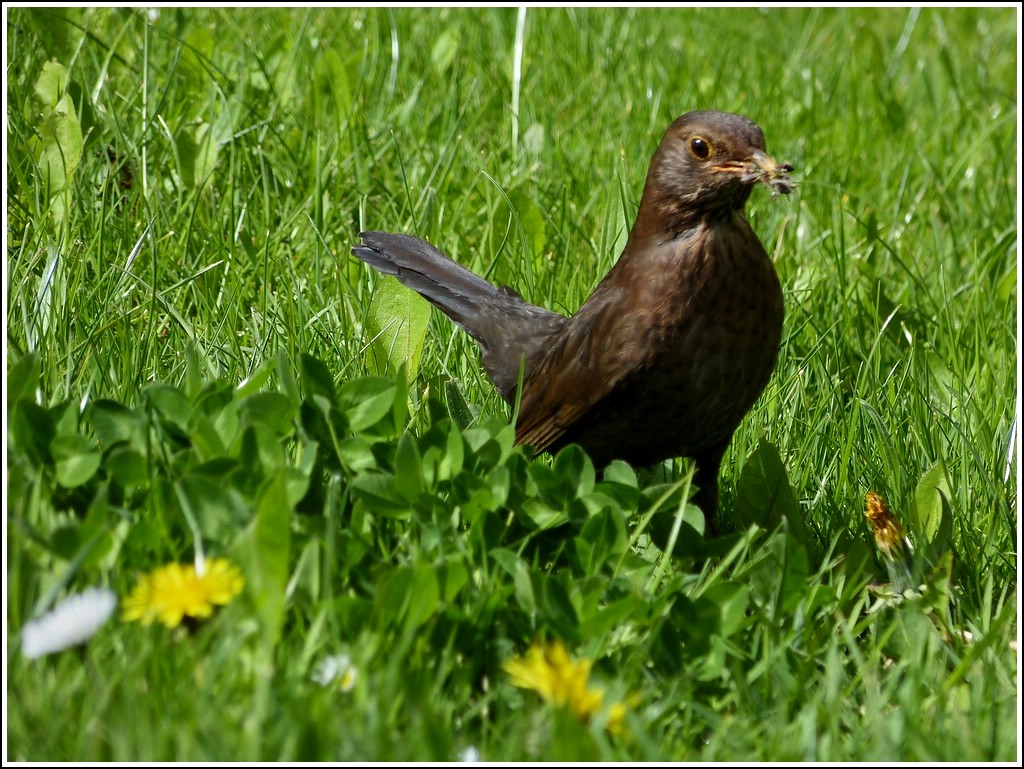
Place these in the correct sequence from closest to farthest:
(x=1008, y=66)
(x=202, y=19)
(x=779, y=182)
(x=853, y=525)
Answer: (x=779, y=182), (x=853, y=525), (x=202, y=19), (x=1008, y=66)

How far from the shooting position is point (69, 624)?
215 centimetres

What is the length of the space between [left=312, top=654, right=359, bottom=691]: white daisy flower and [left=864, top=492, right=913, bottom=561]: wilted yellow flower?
4.98 ft

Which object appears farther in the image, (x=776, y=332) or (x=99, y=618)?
(x=776, y=332)

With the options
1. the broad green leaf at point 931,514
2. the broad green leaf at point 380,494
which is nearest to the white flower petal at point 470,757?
the broad green leaf at point 380,494

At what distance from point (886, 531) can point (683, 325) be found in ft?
2.33

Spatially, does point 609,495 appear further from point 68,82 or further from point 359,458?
point 68,82

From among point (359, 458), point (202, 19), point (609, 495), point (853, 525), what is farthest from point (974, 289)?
point (202, 19)

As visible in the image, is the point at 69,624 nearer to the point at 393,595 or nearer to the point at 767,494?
the point at 393,595

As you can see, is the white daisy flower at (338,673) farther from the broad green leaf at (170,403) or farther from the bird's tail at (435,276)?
the bird's tail at (435,276)

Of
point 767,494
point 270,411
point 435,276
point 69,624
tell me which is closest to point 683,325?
point 767,494

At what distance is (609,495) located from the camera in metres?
2.79

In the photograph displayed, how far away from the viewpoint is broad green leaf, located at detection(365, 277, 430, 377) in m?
3.69

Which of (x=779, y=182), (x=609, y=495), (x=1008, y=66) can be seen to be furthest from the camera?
(x=1008, y=66)

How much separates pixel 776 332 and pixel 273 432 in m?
1.41
